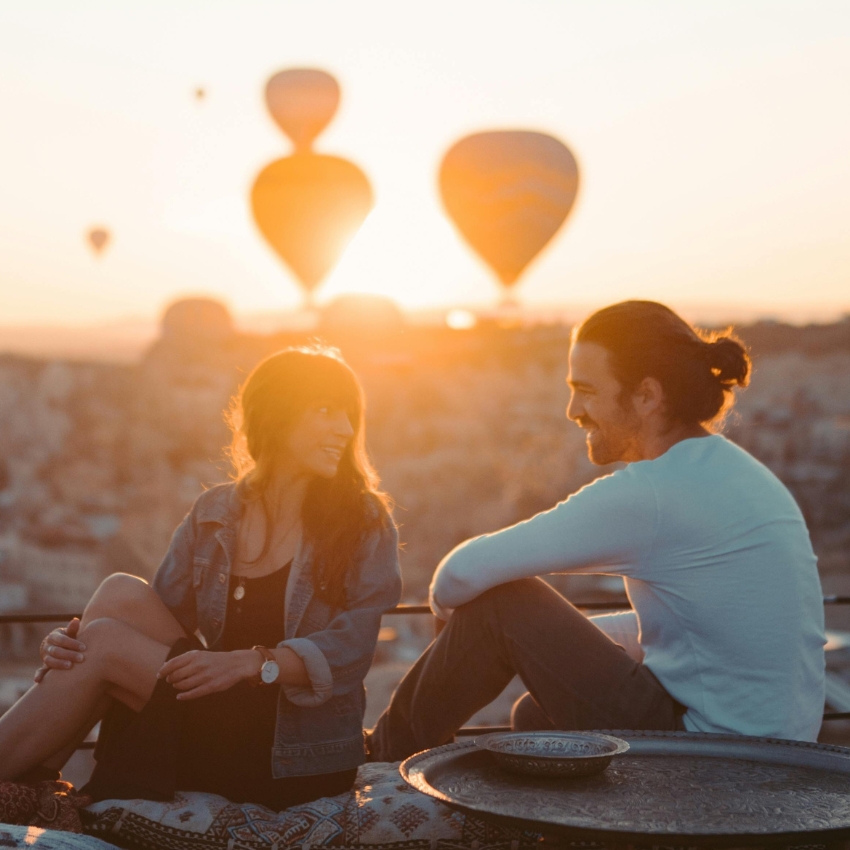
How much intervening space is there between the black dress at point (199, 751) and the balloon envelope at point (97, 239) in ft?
107

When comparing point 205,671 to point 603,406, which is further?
point 603,406

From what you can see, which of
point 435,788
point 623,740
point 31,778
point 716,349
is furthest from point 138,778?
point 716,349

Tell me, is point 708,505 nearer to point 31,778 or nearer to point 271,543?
point 271,543

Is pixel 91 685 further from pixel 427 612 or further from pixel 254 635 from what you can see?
pixel 427 612

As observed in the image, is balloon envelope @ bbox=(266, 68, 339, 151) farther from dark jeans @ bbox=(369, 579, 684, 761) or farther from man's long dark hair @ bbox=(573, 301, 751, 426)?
dark jeans @ bbox=(369, 579, 684, 761)

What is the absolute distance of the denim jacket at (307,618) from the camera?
2648mm

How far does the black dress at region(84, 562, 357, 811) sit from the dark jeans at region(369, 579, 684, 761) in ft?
0.88

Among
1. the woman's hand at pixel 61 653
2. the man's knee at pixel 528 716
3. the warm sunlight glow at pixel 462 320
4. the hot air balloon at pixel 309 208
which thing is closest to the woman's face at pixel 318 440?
the woman's hand at pixel 61 653

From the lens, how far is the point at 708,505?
2.46m

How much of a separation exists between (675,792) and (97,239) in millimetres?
34038

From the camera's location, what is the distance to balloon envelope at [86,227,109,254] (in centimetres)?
3359

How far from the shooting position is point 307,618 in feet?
9.09

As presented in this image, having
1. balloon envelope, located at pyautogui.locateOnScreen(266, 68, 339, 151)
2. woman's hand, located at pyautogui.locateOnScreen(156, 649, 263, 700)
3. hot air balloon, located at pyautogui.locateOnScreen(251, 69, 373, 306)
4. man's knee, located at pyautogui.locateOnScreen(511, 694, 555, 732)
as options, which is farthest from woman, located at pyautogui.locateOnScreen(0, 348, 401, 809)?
hot air balloon, located at pyautogui.locateOnScreen(251, 69, 373, 306)

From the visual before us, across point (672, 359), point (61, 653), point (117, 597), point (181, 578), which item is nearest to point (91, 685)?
point (61, 653)
